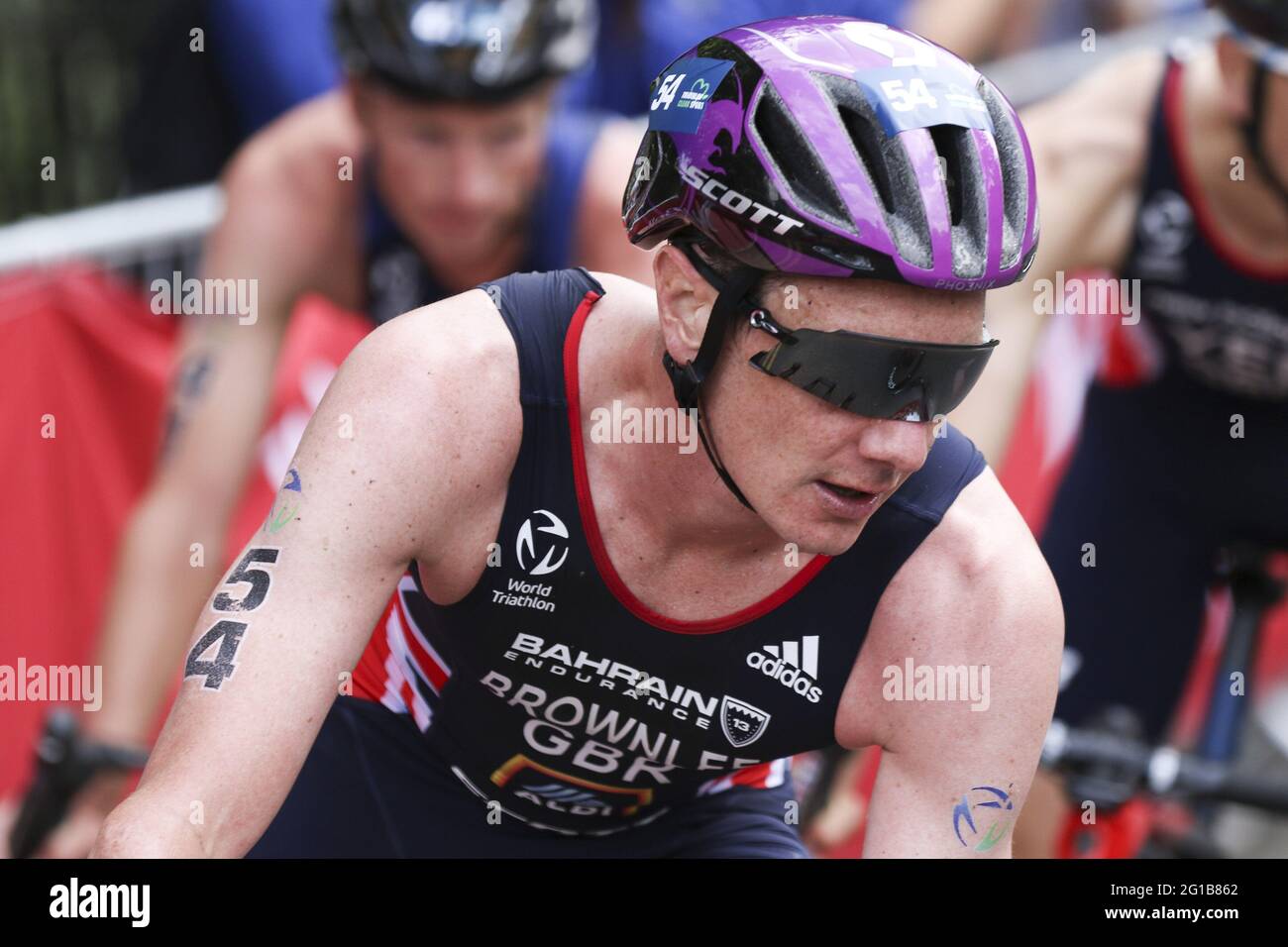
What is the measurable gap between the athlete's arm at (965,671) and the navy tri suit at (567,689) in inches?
1.8

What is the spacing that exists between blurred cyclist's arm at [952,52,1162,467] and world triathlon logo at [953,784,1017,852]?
2.11m

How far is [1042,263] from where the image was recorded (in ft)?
17.0

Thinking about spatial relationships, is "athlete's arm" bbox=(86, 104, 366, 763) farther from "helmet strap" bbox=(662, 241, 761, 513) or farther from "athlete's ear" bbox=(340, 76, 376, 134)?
"helmet strap" bbox=(662, 241, 761, 513)

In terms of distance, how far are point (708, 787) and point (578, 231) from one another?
A: 2.24m

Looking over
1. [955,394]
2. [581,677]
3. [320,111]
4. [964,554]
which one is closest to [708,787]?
[581,677]

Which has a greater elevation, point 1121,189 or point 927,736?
point 1121,189

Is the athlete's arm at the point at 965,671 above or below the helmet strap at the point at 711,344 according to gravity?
below

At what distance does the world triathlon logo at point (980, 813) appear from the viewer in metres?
3.13

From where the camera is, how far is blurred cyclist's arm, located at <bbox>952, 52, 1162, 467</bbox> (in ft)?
16.8

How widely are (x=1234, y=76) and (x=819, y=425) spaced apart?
2780 millimetres

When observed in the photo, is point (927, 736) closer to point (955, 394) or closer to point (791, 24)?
point (955, 394)
